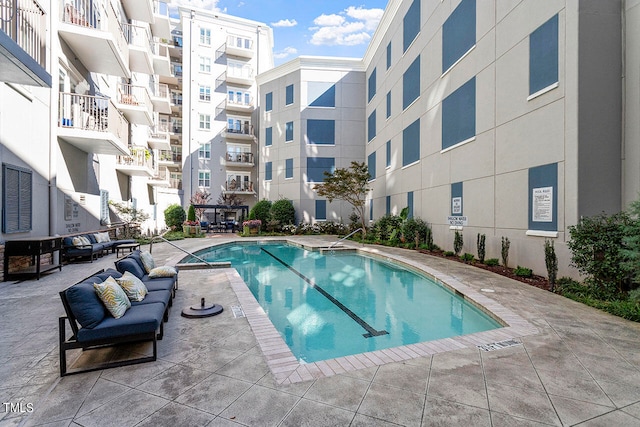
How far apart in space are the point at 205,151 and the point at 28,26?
20544mm

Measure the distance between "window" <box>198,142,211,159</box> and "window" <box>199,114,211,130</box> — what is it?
145 centimetres

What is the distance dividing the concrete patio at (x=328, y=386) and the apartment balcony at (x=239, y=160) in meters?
24.5

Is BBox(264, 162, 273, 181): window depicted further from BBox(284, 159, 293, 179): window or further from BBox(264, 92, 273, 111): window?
BBox(264, 92, 273, 111): window

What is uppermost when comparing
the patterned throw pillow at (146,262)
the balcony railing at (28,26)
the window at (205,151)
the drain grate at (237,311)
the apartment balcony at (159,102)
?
the apartment balcony at (159,102)

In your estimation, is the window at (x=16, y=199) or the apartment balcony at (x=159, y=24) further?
the apartment balcony at (x=159, y=24)

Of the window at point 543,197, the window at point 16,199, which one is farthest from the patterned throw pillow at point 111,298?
the window at point 543,197

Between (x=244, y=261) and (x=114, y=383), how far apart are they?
364 inches

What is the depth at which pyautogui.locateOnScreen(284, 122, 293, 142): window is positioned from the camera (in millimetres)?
23312

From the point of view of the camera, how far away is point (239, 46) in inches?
1133

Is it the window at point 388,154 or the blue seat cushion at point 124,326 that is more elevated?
the window at point 388,154

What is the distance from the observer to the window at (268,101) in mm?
24672

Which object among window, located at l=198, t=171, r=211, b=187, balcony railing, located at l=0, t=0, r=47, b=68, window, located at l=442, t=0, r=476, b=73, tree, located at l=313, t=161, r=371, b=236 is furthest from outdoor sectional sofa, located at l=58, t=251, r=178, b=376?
window, located at l=198, t=171, r=211, b=187

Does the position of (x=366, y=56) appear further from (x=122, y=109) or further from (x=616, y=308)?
(x=616, y=308)

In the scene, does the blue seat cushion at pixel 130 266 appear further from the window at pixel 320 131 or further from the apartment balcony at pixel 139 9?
the window at pixel 320 131
